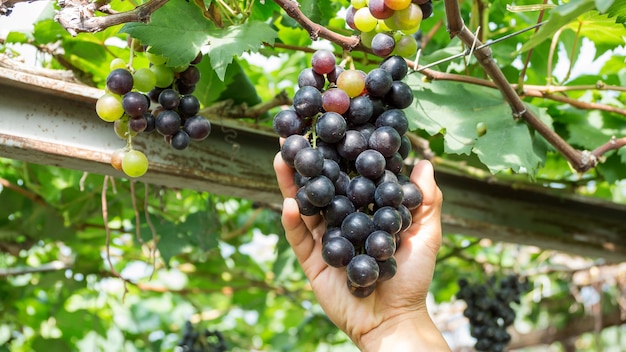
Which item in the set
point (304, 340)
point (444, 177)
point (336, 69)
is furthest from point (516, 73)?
point (304, 340)

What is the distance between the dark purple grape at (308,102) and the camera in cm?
112

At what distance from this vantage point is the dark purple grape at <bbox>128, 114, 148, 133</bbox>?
129 centimetres

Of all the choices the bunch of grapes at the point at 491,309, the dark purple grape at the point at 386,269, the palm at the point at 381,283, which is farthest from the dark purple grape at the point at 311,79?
the bunch of grapes at the point at 491,309

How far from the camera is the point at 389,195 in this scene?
110 centimetres

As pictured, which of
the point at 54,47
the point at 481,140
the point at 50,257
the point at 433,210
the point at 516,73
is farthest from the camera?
the point at 50,257

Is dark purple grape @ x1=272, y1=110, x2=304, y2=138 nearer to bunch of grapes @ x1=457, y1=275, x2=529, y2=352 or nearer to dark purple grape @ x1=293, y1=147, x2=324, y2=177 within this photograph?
dark purple grape @ x1=293, y1=147, x2=324, y2=177

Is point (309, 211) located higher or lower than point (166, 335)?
higher

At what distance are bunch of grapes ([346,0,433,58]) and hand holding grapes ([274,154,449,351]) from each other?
25 cm

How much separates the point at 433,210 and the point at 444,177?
26.0 inches

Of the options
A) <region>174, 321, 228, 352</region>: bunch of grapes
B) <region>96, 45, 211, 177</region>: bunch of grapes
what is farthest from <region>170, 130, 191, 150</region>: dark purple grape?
<region>174, 321, 228, 352</region>: bunch of grapes

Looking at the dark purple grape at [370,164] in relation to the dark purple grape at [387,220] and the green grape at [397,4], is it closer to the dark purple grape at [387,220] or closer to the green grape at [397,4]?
the dark purple grape at [387,220]

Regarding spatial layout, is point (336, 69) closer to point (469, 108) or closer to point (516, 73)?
point (469, 108)

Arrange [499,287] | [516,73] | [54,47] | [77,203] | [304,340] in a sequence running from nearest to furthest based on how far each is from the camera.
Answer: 1. [54,47]
2. [516,73]
3. [77,203]
4. [499,287]
5. [304,340]

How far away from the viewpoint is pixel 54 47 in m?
1.70
